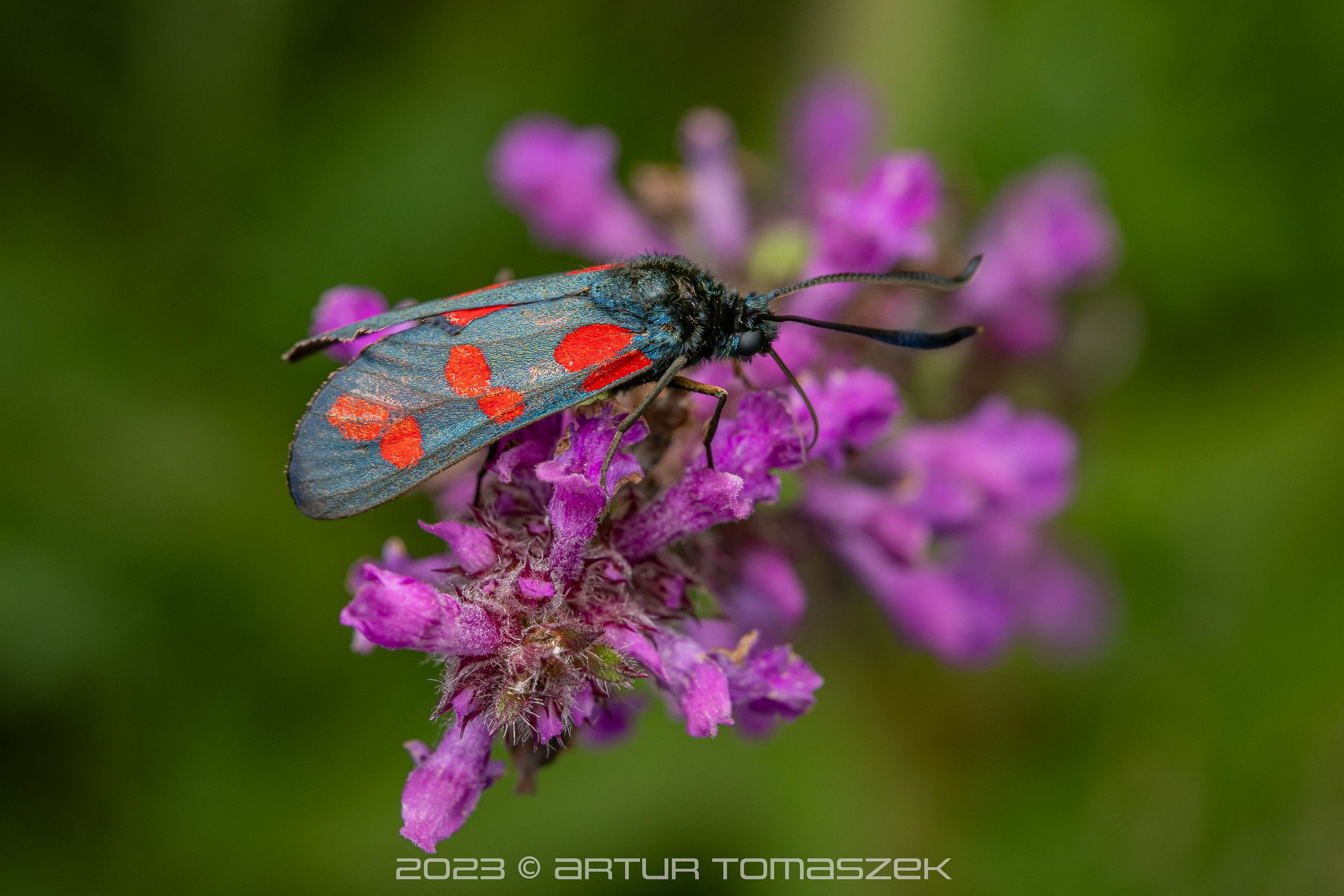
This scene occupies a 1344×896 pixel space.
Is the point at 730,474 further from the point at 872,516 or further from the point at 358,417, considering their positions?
the point at 872,516

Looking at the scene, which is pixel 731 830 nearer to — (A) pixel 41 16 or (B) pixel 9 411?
(B) pixel 9 411

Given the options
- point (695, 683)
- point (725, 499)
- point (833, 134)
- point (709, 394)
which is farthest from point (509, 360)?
point (833, 134)

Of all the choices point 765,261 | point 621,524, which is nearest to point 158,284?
point 765,261

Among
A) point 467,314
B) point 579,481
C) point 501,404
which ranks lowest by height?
point 579,481

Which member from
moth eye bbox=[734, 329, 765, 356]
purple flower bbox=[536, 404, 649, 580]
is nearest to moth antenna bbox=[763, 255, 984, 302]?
moth eye bbox=[734, 329, 765, 356]

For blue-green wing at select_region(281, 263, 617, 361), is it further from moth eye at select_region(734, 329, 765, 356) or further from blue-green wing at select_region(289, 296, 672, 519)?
moth eye at select_region(734, 329, 765, 356)
